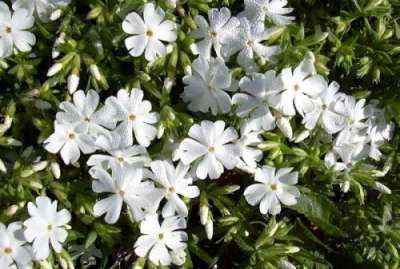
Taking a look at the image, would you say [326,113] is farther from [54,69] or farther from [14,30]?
[14,30]

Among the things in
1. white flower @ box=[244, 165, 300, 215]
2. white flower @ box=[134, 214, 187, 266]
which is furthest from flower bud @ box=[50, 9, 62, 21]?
white flower @ box=[244, 165, 300, 215]

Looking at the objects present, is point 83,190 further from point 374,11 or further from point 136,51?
point 374,11

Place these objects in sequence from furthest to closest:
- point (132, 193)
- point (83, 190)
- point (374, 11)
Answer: point (374, 11) → point (83, 190) → point (132, 193)

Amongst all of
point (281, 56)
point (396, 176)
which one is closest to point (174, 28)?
point (281, 56)

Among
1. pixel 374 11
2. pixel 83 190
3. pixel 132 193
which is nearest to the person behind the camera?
pixel 132 193

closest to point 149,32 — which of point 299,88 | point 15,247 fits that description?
point 299,88
